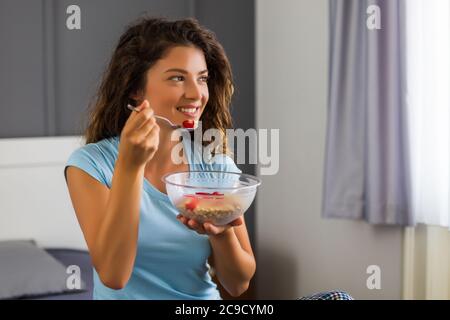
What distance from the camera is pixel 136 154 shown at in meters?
0.88

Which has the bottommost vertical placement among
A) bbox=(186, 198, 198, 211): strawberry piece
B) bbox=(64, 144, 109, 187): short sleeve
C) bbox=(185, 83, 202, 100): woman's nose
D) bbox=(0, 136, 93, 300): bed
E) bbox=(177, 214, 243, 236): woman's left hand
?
bbox=(0, 136, 93, 300): bed

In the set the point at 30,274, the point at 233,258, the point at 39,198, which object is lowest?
the point at 30,274

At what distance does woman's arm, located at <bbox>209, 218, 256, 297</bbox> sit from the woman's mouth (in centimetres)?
16

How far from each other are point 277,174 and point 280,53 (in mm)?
Result: 348

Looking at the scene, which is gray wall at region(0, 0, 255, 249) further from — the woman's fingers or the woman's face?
the woman's fingers

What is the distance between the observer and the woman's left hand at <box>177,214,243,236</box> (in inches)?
37.9

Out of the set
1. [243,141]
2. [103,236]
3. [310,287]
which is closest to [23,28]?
[243,141]

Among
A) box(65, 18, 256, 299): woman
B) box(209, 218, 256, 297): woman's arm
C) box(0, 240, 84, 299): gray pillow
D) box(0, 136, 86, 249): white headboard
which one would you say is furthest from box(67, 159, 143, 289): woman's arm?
box(0, 136, 86, 249): white headboard

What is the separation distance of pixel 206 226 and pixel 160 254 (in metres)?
0.13

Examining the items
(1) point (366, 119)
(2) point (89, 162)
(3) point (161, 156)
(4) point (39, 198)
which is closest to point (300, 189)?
(1) point (366, 119)

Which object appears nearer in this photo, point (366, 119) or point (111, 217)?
point (111, 217)

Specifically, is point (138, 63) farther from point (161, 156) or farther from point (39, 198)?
point (39, 198)

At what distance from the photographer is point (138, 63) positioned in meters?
1.05

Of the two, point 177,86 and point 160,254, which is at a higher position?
point 177,86
